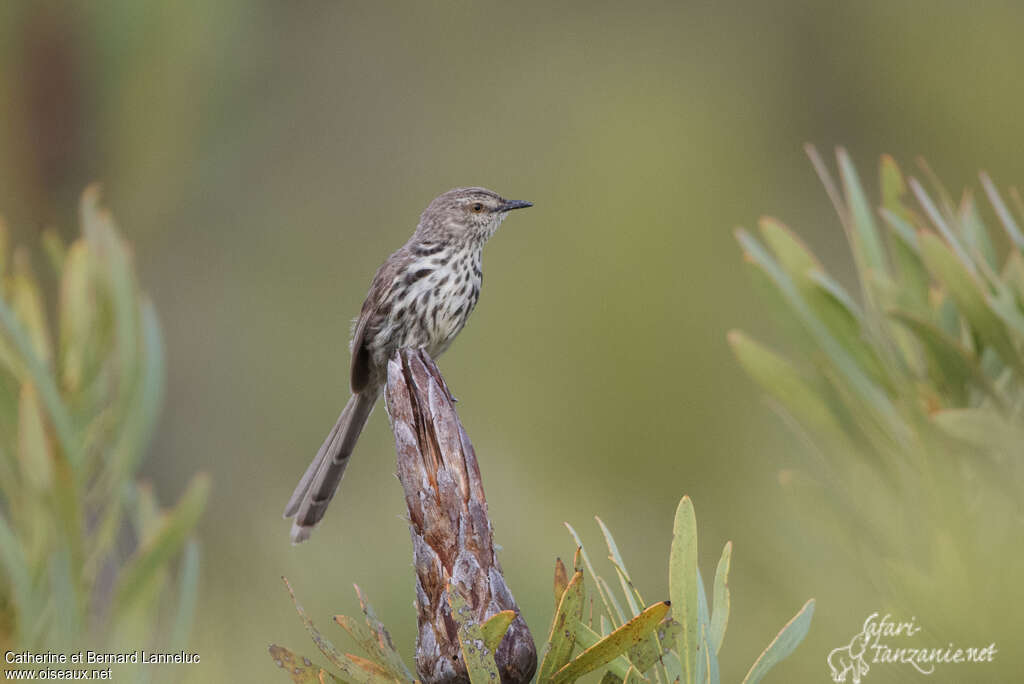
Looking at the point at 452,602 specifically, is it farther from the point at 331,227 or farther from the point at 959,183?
the point at 331,227

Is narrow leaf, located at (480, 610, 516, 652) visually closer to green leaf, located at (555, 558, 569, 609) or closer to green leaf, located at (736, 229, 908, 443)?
green leaf, located at (555, 558, 569, 609)

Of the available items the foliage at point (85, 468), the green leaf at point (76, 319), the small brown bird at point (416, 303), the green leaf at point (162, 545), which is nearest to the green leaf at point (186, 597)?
the foliage at point (85, 468)

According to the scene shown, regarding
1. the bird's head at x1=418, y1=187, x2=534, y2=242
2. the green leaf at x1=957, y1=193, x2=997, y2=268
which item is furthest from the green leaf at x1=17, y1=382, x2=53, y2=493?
the bird's head at x1=418, y1=187, x2=534, y2=242

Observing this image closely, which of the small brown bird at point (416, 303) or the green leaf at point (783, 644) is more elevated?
the small brown bird at point (416, 303)

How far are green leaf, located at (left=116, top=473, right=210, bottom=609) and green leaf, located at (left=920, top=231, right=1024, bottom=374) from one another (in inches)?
48.7

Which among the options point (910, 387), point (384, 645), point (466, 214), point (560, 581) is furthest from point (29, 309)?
point (466, 214)

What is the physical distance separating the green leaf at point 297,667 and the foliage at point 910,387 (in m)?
0.72

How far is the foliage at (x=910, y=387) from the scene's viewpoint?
1.44m

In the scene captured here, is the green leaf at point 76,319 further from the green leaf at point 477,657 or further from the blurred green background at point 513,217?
the green leaf at point 477,657

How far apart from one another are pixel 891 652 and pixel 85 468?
1.39m

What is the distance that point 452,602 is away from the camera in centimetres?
122

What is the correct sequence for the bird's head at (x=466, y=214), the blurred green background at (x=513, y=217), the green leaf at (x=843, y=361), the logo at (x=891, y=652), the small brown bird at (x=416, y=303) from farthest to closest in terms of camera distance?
the bird's head at (x=466, y=214)
the small brown bird at (x=416, y=303)
the blurred green background at (x=513, y=217)
the green leaf at (x=843, y=361)
the logo at (x=891, y=652)

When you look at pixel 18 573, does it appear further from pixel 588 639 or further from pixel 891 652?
pixel 891 652

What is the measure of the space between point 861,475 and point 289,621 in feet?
5.13
